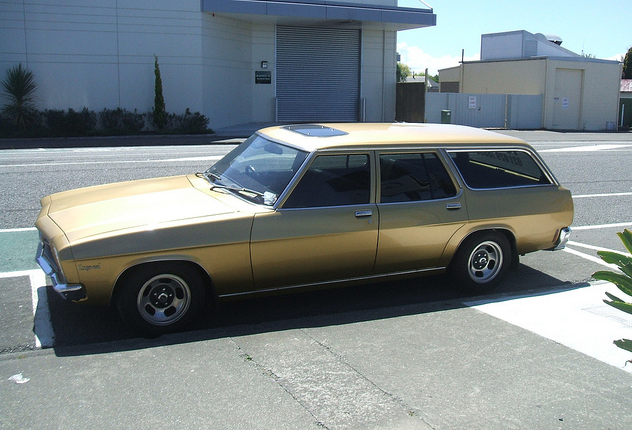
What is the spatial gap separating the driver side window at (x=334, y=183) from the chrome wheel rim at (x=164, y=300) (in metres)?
1.04

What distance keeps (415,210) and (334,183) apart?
77 cm

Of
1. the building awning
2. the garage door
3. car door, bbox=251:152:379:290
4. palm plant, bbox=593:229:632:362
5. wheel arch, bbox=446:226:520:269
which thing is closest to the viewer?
palm plant, bbox=593:229:632:362

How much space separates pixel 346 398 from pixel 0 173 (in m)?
10.4

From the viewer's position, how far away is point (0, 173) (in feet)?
39.0

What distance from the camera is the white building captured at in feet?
76.2

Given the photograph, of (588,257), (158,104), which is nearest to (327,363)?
(588,257)

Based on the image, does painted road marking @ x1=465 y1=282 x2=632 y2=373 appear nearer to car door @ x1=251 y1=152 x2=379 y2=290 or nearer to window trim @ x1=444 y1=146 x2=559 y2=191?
window trim @ x1=444 y1=146 x2=559 y2=191

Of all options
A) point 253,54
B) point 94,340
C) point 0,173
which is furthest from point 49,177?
point 253,54

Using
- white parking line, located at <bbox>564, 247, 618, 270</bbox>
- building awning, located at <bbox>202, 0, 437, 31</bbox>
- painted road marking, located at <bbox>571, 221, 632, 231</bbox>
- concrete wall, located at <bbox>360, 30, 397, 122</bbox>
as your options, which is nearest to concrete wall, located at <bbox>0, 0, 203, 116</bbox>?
building awning, located at <bbox>202, 0, 437, 31</bbox>

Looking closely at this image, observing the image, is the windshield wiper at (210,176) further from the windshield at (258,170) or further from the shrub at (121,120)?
the shrub at (121,120)

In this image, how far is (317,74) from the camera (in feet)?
94.8

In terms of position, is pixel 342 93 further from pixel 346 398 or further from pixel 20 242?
pixel 346 398

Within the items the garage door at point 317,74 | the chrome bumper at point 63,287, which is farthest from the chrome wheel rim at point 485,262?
the garage door at point 317,74

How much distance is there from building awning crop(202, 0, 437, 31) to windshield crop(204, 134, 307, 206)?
65.7 feet
